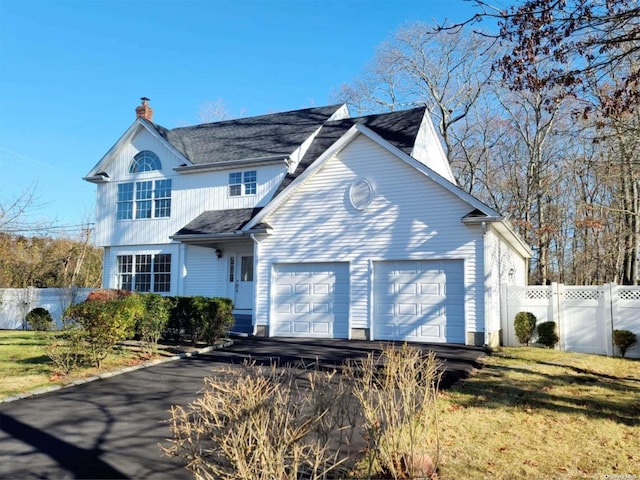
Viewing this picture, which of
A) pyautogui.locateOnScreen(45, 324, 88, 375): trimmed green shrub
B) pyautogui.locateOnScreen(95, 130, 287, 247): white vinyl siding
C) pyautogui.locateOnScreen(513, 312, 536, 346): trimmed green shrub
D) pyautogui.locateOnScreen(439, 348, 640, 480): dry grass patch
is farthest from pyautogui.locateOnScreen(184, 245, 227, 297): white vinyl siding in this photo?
pyautogui.locateOnScreen(439, 348, 640, 480): dry grass patch

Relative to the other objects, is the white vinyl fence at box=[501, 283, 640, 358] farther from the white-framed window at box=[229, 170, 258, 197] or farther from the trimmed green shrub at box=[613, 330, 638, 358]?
the white-framed window at box=[229, 170, 258, 197]

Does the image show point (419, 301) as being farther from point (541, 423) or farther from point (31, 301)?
point (31, 301)

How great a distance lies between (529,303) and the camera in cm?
1429

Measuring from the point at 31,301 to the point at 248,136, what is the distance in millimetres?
12076

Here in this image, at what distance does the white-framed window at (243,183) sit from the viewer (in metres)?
19.6

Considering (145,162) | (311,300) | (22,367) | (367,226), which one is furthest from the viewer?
(145,162)

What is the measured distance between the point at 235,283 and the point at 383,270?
658 centimetres

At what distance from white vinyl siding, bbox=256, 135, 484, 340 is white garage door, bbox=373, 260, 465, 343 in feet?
0.85

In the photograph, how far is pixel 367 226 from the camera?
14.6 metres

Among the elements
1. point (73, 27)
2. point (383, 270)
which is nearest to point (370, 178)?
point (383, 270)

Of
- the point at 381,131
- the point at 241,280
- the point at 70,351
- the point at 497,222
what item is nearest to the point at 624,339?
the point at 497,222

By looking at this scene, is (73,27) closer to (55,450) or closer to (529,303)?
(55,450)

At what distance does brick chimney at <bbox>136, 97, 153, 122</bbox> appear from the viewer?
22.9m

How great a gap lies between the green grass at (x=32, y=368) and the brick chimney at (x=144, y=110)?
1299cm
